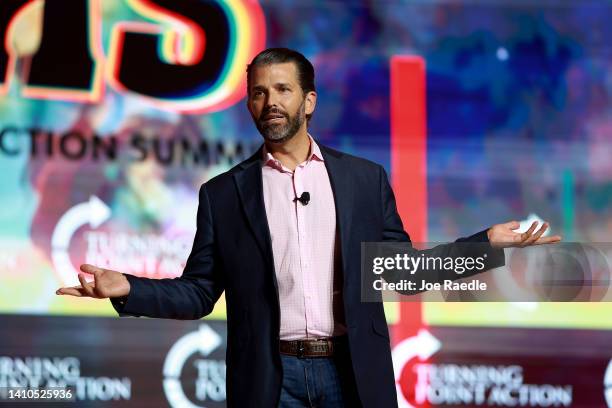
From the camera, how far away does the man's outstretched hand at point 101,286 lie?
2.03 m

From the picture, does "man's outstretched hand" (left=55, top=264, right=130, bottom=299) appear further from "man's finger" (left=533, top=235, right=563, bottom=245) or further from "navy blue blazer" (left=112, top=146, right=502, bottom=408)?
"man's finger" (left=533, top=235, right=563, bottom=245)

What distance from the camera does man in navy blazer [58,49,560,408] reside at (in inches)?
80.3

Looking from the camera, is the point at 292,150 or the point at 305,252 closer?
the point at 305,252

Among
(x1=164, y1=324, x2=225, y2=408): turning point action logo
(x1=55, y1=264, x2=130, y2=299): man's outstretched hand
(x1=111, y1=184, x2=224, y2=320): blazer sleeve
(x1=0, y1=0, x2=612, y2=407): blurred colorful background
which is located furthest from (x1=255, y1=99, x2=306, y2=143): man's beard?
(x1=164, y1=324, x2=225, y2=408): turning point action logo

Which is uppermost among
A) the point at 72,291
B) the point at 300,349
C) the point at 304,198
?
the point at 304,198

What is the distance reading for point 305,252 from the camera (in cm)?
210

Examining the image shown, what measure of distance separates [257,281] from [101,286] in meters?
0.36

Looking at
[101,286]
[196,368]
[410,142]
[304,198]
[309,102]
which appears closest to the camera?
[101,286]

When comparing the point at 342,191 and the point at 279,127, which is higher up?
the point at 279,127

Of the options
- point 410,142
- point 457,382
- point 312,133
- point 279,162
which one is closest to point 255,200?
point 279,162

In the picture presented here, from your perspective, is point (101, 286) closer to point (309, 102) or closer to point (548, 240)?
point (309, 102)

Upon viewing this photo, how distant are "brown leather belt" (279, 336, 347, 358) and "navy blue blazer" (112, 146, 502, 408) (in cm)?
3

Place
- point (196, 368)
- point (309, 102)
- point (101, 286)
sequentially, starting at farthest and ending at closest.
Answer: point (196, 368) → point (309, 102) → point (101, 286)

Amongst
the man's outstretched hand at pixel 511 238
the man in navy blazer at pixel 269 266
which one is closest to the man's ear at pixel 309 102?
the man in navy blazer at pixel 269 266
